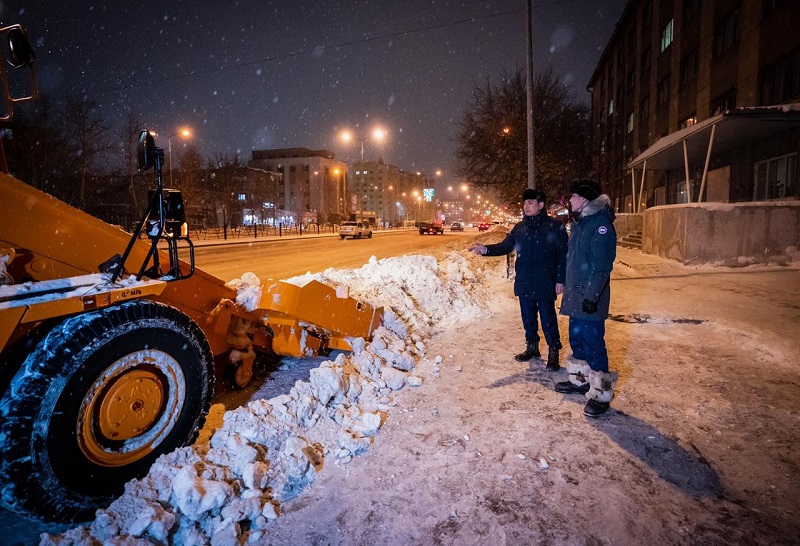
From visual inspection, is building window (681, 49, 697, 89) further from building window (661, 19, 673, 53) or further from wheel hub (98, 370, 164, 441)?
wheel hub (98, 370, 164, 441)

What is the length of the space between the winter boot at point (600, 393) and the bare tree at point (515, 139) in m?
21.4

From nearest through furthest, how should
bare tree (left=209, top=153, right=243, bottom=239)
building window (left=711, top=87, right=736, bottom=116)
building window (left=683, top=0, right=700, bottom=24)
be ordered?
building window (left=711, top=87, right=736, bottom=116) → building window (left=683, top=0, right=700, bottom=24) → bare tree (left=209, top=153, right=243, bottom=239)

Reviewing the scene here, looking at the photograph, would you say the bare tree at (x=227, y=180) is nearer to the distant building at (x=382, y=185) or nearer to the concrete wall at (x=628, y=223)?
the concrete wall at (x=628, y=223)

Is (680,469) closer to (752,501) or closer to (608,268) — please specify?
(752,501)

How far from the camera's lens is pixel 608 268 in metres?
3.39

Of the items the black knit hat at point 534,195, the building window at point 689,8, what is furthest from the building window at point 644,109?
the black knit hat at point 534,195

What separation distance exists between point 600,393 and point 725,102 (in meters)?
21.5

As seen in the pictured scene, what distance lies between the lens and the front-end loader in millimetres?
2033

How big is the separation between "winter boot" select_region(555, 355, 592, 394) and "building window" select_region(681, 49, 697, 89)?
964 inches

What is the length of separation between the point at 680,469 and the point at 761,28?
20033 millimetres

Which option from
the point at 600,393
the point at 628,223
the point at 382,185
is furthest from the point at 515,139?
the point at 382,185

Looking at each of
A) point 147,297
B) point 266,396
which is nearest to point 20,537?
point 147,297

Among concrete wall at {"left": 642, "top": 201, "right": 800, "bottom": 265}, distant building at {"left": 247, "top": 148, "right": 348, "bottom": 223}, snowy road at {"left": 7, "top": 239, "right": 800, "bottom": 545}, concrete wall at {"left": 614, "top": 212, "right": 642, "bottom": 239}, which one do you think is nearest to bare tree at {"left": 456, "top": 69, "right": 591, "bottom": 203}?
concrete wall at {"left": 614, "top": 212, "right": 642, "bottom": 239}

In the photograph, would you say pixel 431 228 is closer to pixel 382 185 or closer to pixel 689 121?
pixel 689 121
